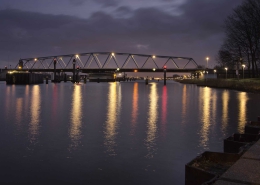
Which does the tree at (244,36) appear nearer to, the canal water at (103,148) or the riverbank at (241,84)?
the riverbank at (241,84)

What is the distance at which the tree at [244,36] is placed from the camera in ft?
195

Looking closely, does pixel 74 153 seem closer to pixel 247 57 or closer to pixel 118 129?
pixel 118 129

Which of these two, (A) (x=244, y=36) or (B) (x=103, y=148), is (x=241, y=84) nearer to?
(A) (x=244, y=36)

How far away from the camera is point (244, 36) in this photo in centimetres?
6456

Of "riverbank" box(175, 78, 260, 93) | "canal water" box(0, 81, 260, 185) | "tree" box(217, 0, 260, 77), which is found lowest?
"canal water" box(0, 81, 260, 185)

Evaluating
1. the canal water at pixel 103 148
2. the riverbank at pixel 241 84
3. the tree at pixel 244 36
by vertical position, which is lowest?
the canal water at pixel 103 148

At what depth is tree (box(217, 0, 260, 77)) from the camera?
5931 centimetres

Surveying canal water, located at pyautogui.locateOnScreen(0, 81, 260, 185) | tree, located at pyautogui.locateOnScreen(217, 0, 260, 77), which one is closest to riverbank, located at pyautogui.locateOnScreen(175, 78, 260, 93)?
tree, located at pyautogui.locateOnScreen(217, 0, 260, 77)

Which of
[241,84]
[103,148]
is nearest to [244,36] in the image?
[241,84]

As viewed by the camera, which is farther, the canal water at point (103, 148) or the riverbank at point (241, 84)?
the riverbank at point (241, 84)

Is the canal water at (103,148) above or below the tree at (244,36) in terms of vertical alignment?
below

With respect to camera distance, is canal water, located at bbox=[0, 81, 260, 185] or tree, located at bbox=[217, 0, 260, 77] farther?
tree, located at bbox=[217, 0, 260, 77]

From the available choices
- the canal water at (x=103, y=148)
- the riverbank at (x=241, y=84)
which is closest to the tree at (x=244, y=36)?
the riverbank at (x=241, y=84)

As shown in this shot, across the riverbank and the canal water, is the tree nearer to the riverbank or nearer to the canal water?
the riverbank
